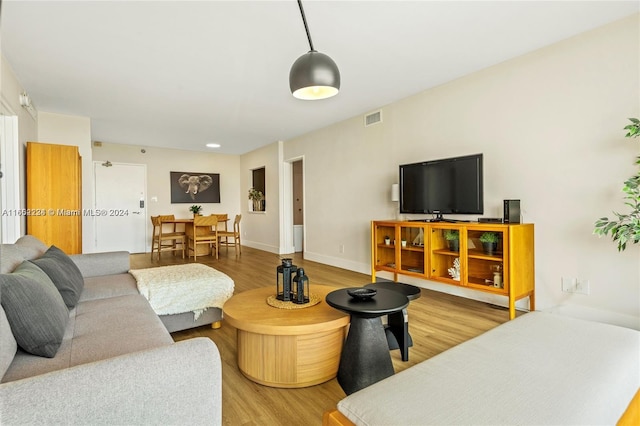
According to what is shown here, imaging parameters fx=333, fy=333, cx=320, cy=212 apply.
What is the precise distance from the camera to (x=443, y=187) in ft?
11.6

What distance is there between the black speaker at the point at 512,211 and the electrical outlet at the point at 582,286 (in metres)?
0.67

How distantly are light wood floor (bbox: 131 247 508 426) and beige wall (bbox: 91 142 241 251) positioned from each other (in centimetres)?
349

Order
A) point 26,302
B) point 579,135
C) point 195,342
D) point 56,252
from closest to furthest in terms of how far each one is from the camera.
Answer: point 195,342, point 26,302, point 56,252, point 579,135

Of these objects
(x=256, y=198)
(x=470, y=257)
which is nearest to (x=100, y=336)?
(x=470, y=257)

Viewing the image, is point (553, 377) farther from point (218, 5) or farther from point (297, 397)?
point (218, 5)

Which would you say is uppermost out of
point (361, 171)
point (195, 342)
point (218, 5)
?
point (218, 5)

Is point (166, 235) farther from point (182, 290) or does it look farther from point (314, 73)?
point (314, 73)

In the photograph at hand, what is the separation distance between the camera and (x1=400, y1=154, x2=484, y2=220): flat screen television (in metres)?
3.26

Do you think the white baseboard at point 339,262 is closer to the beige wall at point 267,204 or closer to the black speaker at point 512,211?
the beige wall at point 267,204

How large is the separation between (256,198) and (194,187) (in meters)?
1.57

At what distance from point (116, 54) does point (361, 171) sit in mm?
3224

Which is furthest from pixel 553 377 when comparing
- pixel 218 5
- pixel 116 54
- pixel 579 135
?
pixel 116 54

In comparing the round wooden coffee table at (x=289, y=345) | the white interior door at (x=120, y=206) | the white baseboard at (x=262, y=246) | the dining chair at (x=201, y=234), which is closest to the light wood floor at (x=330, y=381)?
the round wooden coffee table at (x=289, y=345)

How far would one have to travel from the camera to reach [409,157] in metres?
4.20
